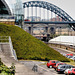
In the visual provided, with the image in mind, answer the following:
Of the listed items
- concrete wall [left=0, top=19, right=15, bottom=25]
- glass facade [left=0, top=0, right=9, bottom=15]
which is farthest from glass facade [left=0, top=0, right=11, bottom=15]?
concrete wall [left=0, top=19, right=15, bottom=25]

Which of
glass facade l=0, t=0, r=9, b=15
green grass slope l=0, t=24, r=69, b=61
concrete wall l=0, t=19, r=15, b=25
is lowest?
green grass slope l=0, t=24, r=69, b=61

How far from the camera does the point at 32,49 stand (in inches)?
1554

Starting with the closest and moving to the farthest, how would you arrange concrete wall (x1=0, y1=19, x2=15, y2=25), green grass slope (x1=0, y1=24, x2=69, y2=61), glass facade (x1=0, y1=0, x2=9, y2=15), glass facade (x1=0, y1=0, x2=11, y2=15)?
green grass slope (x1=0, y1=24, x2=69, y2=61) → concrete wall (x1=0, y1=19, x2=15, y2=25) → glass facade (x1=0, y1=0, x2=11, y2=15) → glass facade (x1=0, y1=0, x2=9, y2=15)

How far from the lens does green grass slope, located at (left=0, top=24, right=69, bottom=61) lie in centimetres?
3831

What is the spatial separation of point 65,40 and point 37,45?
216ft

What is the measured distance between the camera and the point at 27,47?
39625 millimetres

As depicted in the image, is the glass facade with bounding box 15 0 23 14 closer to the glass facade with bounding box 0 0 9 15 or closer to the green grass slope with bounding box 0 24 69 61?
the glass facade with bounding box 0 0 9 15

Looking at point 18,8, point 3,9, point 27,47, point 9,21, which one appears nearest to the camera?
point 27,47

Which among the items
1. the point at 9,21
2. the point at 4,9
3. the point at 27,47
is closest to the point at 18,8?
the point at 4,9

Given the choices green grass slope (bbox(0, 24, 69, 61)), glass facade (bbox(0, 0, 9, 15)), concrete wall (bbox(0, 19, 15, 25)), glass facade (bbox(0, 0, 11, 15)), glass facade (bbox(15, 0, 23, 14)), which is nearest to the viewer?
green grass slope (bbox(0, 24, 69, 61))

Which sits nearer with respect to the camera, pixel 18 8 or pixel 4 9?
pixel 4 9

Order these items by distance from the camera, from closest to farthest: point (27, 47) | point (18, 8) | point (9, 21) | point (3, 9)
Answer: point (27, 47)
point (9, 21)
point (3, 9)
point (18, 8)

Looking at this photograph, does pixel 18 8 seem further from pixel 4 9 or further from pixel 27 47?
pixel 27 47

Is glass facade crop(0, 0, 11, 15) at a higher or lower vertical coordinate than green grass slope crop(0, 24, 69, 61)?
higher
